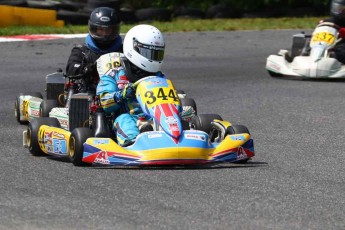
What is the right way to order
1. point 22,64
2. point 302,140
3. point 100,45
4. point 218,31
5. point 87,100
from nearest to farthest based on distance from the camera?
point 87,100 < point 302,140 < point 100,45 < point 22,64 < point 218,31

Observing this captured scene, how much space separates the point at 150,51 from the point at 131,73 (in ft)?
0.70

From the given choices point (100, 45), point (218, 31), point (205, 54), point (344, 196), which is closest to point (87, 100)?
point (100, 45)

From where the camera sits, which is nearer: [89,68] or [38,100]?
[89,68]

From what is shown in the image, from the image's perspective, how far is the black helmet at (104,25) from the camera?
8867 millimetres

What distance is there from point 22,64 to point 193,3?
10571 mm

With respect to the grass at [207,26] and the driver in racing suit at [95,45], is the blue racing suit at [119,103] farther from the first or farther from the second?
the grass at [207,26]

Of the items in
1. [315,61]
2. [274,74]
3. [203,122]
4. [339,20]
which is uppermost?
[203,122]

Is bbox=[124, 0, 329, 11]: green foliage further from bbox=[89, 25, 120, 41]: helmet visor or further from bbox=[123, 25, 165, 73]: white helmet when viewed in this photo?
bbox=[123, 25, 165, 73]: white helmet

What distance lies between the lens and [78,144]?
22.8ft

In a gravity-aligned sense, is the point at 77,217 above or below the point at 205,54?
above

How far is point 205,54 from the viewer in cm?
1583

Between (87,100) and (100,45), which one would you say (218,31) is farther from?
(87,100)

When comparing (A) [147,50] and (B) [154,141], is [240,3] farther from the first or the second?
(B) [154,141]

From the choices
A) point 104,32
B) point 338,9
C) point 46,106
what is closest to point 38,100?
point 46,106
